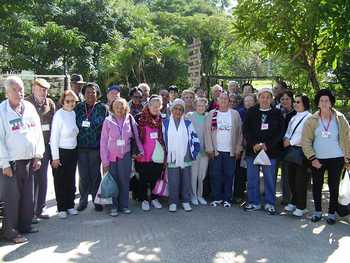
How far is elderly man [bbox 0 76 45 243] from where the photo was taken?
18.0 feet

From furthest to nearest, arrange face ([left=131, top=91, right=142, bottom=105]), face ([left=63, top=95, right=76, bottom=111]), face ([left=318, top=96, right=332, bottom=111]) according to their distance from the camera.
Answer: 1. face ([left=131, top=91, right=142, bottom=105])
2. face ([left=63, top=95, right=76, bottom=111])
3. face ([left=318, top=96, right=332, bottom=111])

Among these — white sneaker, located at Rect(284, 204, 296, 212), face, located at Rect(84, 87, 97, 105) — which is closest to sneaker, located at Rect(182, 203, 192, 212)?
white sneaker, located at Rect(284, 204, 296, 212)

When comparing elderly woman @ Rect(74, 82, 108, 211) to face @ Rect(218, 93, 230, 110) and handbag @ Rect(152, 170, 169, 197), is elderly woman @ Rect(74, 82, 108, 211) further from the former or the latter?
face @ Rect(218, 93, 230, 110)

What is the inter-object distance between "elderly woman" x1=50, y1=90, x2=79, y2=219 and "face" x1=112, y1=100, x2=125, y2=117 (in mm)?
578

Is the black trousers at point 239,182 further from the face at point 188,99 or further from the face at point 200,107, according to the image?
the face at point 188,99

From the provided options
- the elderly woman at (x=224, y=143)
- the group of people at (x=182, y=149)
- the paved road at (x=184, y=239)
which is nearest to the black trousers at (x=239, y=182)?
the group of people at (x=182, y=149)

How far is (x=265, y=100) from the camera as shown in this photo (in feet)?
22.5

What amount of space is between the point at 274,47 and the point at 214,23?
2277 cm

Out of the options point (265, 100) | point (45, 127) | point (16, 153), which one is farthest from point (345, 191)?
point (16, 153)

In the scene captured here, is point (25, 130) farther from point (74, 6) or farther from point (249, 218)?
point (74, 6)

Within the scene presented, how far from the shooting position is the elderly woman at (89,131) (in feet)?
22.1

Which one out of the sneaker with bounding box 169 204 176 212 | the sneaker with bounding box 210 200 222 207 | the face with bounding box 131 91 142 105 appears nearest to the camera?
the sneaker with bounding box 169 204 176 212

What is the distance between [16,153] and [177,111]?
2532 millimetres

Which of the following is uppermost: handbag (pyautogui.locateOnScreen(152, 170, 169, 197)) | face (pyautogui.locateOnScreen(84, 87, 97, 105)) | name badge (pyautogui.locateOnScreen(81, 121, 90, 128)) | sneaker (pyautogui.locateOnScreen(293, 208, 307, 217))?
face (pyautogui.locateOnScreen(84, 87, 97, 105))
